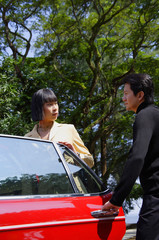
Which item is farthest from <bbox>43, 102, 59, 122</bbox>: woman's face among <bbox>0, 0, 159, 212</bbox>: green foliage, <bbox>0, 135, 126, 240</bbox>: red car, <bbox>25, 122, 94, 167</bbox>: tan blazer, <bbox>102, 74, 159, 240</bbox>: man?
<bbox>0, 0, 159, 212</bbox>: green foliage

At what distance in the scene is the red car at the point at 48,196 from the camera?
73.5 inches

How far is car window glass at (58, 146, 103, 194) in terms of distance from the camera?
2367 mm

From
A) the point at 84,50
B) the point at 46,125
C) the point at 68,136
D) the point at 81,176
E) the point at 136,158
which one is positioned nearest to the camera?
the point at 136,158

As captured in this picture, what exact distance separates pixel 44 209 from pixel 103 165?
14.9 m

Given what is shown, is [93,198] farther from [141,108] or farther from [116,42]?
[116,42]

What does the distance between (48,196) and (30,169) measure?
21 cm

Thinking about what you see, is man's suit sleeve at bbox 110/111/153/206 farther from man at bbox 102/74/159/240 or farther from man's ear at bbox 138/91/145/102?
man's ear at bbox 138/91/145/102

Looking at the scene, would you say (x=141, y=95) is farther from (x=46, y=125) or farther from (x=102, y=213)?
(x=46, y=125)

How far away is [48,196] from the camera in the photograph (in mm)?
2100

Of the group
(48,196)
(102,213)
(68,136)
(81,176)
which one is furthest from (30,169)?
(68,136)

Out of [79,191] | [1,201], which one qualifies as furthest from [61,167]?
[1,201]

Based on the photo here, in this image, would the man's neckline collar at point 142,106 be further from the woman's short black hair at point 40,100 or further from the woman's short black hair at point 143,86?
the woman's short black hair at point 40,100

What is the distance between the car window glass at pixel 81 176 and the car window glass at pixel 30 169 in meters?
0.09

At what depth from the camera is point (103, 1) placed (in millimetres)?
13242
